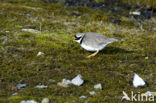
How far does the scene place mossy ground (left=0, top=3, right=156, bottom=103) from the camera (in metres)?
8.36

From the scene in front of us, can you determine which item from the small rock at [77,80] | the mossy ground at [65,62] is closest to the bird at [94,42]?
the mossy ground at [65,62]

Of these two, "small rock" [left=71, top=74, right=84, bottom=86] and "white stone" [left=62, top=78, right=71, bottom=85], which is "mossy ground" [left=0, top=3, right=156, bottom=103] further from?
"white stone" [left=62, top=78, right=71, bottom=85]

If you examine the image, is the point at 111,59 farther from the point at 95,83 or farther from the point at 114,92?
the point at 114,92

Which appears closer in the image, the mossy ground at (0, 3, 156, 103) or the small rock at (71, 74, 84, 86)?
the mossy ground at (0, 3, 156, 103)

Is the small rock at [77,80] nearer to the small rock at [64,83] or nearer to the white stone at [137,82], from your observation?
the small rock at [64,83]

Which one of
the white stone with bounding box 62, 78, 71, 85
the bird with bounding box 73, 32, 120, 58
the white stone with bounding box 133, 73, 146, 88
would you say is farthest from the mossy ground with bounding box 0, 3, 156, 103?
the bird with bounding box 73, 32, 120, 58

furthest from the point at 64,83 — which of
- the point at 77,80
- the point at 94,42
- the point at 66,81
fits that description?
the point at 94,42

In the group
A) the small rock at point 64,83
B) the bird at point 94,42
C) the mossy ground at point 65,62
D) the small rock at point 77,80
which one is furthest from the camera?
the bird at point 94,42

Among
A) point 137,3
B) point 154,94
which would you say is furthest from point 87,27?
point 137,3

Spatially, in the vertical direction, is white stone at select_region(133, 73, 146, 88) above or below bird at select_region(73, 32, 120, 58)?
below

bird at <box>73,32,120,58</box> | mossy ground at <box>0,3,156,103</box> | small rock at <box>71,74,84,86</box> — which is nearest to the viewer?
mossy ground at <box>0,3,156,103</box>

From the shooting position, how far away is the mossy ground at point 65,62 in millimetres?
8359

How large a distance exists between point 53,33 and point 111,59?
4892 mm

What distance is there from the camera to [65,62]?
37.9 feet
